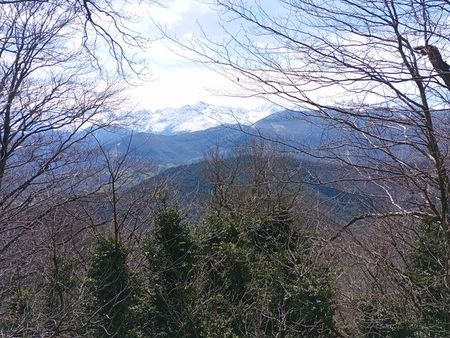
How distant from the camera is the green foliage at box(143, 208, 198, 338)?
10.7 metres

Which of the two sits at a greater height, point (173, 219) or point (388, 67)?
point (388, 67)

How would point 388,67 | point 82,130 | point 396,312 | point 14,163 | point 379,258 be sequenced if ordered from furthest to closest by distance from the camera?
point 396,312, point 82,130, point 14,163, point 379,258, point 388,67

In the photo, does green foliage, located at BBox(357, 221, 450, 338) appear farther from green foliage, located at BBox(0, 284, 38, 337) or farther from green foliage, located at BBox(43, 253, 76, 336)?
green foliage, located at BBox(43, 253, 76, 336)

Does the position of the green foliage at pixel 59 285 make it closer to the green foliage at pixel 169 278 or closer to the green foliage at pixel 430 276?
the green foliage at pixel 169 278

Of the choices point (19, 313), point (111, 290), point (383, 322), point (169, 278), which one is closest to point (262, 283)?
point (169, 278)

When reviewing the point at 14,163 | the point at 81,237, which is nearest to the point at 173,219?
the point at 81,237

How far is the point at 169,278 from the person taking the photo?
1128 centimetres

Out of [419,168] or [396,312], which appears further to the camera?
[396,312]

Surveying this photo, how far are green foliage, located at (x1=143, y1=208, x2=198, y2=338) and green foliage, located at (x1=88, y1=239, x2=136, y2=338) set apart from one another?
0.58 m

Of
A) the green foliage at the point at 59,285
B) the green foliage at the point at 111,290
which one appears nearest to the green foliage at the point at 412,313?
the green foliage at the point at 111,290

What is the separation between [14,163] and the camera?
7.45 meters

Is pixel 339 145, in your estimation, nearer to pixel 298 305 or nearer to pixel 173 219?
pixel 298 305

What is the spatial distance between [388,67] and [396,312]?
286 inches

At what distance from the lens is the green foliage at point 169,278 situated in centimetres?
1073
